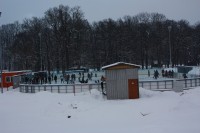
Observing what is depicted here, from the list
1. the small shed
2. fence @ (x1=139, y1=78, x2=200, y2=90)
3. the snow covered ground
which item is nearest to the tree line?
fence @ (x1=139, y1=78, x2=200, y2=90)

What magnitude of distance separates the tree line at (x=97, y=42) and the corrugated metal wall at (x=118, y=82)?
38051 millimetres

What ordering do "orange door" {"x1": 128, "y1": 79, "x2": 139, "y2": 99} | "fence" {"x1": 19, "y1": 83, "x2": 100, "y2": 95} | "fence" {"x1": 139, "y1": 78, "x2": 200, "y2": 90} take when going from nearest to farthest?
1. "orange door" {"x1": 128, "y1": 79, "x2": 139, "y2": 99}
2. "fence" {"x1": 19, "y1": 83, "x2": 100, "y2": 95}
3. "fence" {"x1": 139, "y1": 78, "x2": 200, "y2": 90}

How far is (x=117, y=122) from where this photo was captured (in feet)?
51.6

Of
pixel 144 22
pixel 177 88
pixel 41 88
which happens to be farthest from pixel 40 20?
pixel 177 88

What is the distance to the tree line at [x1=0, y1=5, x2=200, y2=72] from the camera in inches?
2458

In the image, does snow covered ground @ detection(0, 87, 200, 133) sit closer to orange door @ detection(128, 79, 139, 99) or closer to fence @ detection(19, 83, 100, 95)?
orange door @ detection(128, 79, 139, 99)

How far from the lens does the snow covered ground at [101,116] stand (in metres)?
14.0

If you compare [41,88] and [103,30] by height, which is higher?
[103,30]

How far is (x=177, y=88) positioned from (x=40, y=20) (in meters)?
52.0

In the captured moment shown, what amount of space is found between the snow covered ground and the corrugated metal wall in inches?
36.2

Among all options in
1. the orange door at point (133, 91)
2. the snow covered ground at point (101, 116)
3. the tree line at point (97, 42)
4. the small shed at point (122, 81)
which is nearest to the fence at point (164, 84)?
the snow covered ground at point (101, 116)

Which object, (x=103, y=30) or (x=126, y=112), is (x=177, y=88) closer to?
(x=126, y=112)

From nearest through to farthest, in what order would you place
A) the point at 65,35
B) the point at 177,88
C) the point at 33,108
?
the point at 33,108, the point at 177,88, the point at 65,35

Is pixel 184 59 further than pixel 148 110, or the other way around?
pixel 184 59
